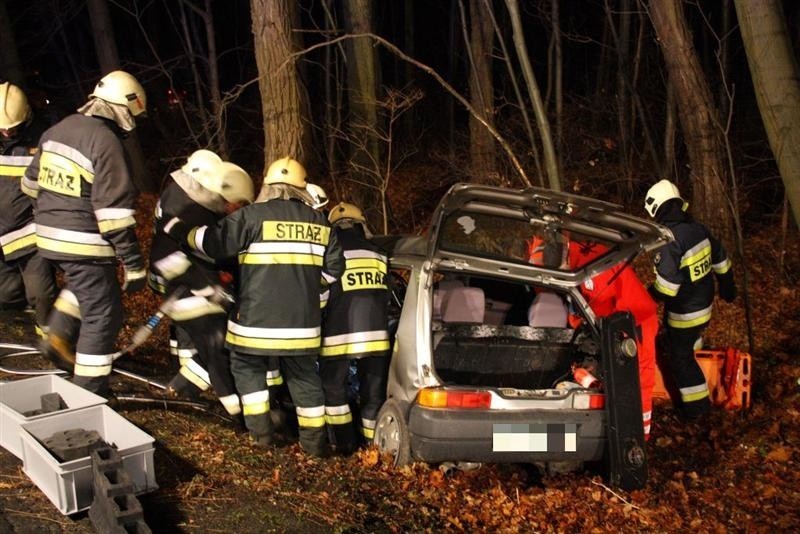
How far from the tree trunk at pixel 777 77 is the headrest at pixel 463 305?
11.3 feet

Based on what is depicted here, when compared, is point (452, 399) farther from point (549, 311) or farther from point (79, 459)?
point (79, 459)

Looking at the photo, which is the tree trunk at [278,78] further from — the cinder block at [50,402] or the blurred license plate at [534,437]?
the blurred license plate at [534,437]

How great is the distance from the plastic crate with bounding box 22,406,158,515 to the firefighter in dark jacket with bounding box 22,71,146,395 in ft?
2.66

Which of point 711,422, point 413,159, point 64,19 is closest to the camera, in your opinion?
point 711,422

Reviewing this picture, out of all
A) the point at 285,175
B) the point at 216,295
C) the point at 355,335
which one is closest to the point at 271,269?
the point at 216,295

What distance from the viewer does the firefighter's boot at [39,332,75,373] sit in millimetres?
5297

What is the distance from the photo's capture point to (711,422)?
20.3ft

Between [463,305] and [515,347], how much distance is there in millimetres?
482

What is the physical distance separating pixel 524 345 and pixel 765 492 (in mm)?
1783

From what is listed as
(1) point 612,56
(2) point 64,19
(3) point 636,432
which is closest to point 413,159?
(1) point 612,56

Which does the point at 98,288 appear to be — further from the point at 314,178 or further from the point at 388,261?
the point at 314,178

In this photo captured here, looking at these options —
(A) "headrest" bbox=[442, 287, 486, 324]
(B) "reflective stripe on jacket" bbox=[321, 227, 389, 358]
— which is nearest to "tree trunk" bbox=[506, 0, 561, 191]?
(A) "headrest" bbox=[442, 287, 486, 324]

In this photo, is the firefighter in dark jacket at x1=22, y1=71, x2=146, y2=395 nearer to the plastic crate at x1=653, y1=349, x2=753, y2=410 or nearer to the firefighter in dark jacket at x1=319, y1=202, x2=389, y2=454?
the firefighter in dark jacket at x1=319, y1=202, x2=389, y2=454

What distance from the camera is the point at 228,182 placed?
5.01 meters
